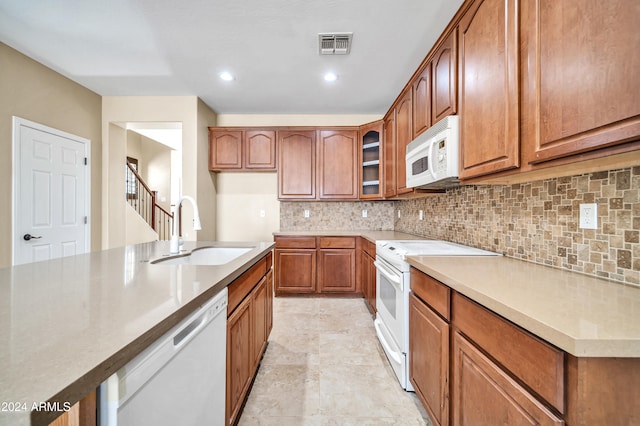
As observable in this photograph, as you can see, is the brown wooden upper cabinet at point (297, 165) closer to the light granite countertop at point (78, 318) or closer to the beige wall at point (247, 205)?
the beige wall at point (247, 205)

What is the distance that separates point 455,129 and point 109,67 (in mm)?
3349

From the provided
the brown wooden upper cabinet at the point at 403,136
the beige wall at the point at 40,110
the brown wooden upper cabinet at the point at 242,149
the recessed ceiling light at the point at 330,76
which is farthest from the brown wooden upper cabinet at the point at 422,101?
the beige wall at the point at 40,110

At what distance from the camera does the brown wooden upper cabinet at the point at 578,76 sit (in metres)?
0.80

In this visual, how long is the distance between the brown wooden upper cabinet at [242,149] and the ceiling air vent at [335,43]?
1655 millimetres

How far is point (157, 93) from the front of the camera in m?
3.48

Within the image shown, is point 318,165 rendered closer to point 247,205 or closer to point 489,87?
point 247,205

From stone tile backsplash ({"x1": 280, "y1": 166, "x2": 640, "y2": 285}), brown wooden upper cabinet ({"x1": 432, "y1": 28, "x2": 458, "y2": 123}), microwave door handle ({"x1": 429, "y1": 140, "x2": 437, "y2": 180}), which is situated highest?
brown wooden upper cabinet ({"x1": 432, "y1": 28, "x2": 458, "y2": 123})

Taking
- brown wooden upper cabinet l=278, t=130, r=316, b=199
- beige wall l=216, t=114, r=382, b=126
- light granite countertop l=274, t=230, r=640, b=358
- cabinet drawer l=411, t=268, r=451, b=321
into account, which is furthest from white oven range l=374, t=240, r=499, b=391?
beige wall l=216, t=114, r=382, b=126

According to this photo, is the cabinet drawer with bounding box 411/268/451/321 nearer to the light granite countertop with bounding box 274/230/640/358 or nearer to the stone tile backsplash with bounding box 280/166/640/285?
the light granite countertop with bounding box 274/230/640/358

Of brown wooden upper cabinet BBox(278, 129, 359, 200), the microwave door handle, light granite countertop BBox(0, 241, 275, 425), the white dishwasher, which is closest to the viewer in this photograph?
light granite countertop BBox(0, 241, 275, 425)

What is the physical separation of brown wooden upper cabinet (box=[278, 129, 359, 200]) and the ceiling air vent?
1.44 metres

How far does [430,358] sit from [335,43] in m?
2.42

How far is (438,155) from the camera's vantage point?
188 centimetres

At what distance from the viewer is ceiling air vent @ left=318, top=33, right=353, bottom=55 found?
89.5 inches
